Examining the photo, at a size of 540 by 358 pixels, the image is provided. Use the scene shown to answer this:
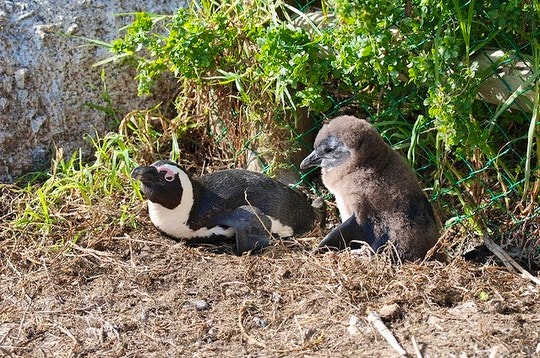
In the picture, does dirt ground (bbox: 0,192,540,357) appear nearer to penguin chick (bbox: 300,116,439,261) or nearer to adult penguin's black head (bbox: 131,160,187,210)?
penguin chick (bbox: 300,116,439,261)

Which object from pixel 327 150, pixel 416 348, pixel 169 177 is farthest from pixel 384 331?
pixel 169 177

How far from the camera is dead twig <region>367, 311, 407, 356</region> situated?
3.77 m

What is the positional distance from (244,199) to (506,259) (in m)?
1.43

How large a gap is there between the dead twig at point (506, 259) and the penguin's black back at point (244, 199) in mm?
965

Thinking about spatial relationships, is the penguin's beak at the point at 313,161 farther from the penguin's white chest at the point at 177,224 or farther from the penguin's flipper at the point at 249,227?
the penguin's white chest at the point at 177,224

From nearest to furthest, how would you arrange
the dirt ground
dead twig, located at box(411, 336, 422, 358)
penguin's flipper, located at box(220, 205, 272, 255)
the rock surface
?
1. dead twig, located at box(411, 336, 422, 358)
2. the dirt ground
3. penguin's flipper, located at box(220, 205, 272, 255)
4. the rock surface

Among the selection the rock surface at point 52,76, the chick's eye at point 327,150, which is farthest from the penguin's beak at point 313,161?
the rock surface at point 52,76

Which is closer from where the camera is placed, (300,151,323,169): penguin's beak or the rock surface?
(300,151,323,169): penguin's beak

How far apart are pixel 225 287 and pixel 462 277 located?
44.2 inches

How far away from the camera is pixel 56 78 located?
581 cm

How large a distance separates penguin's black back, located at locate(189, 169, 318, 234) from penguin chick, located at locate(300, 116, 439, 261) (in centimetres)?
51

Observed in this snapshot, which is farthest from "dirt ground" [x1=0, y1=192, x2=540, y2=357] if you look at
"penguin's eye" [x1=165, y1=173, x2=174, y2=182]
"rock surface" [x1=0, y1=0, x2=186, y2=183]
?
"rock surface" [x1=0, y1=0, x2=186, y2=183]

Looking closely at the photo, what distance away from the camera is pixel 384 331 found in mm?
3910

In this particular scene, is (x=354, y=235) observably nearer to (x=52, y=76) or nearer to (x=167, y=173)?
(x=167, y=173)
